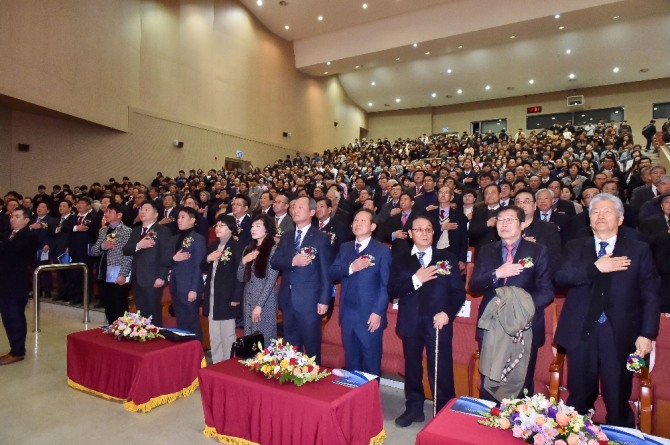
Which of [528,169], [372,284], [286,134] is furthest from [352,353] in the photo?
[286,134]

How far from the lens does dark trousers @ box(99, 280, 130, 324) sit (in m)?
4.75

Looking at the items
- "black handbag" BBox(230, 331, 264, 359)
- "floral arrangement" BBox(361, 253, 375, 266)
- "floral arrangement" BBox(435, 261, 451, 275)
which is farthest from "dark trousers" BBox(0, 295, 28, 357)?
"floral arrangement" BBox(435, 261, 451, 275)

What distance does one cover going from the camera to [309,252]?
→ 3.56 meters

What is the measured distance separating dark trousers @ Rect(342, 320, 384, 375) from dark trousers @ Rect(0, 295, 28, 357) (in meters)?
3.16

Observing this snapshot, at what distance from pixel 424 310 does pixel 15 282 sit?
3709 millimetres

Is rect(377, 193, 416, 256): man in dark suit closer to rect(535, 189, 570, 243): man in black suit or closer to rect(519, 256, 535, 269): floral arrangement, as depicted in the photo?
rect(535, 189, 570, 243): man in black suit

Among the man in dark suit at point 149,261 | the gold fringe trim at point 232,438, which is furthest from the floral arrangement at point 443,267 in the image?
the man in dark suit at point 149,261

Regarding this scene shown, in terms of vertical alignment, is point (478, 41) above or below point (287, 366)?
above

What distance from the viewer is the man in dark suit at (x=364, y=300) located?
329 centimetres

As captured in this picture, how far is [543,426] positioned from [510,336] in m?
0.81

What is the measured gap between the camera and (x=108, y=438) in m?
3.01

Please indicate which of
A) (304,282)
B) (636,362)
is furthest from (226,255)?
(636,362)

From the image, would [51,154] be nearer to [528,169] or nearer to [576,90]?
[528,169]

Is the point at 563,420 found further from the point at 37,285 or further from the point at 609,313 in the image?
the point at 37,285
